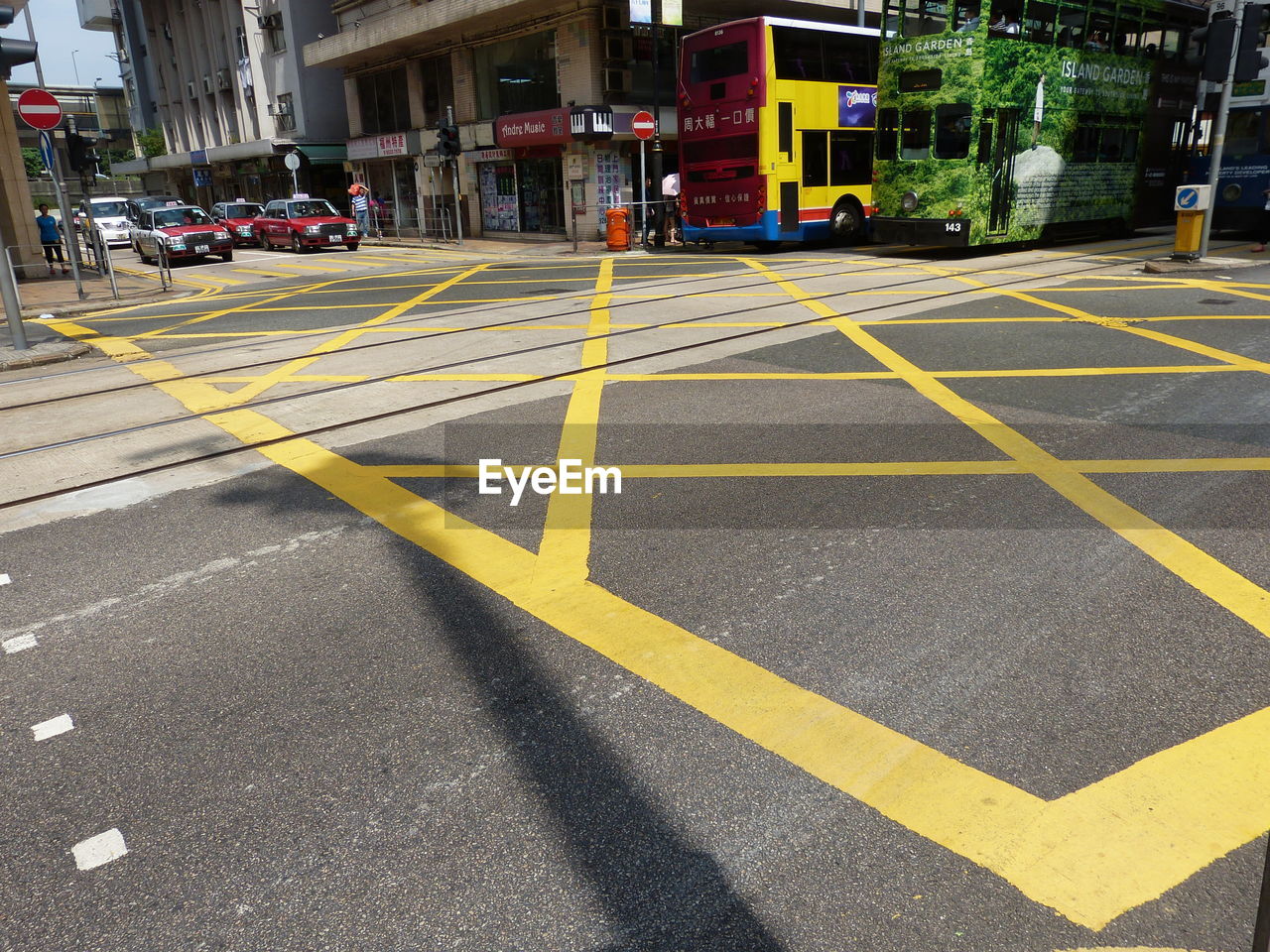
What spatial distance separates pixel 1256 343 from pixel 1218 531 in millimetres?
5441

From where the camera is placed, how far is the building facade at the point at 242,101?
44000mm

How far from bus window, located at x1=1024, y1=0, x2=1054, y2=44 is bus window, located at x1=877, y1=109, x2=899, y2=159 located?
2.52 meters

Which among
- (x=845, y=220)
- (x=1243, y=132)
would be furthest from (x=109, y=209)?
(x=1243, y=132)

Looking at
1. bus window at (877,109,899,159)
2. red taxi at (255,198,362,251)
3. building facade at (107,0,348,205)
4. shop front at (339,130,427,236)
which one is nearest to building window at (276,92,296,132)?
building facade at (107,0,348,205)

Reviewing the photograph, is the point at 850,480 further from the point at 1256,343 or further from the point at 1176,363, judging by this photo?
the point at 1256,343

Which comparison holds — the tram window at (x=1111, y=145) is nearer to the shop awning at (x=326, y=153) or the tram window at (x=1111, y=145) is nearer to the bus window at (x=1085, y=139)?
the bus window at (x=1085, y=139)

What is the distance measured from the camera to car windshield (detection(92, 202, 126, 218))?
1405 inches

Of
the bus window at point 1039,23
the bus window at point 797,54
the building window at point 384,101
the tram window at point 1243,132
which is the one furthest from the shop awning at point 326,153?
the tram window at point 1243,132

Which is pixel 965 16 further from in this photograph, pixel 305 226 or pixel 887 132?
pixel 305 226

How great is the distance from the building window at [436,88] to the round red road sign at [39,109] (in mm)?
20650

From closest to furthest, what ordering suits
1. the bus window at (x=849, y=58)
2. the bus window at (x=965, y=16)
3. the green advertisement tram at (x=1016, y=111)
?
the bus window at (x=965, y=16), the green advertisement tram at (x=1016, y=111), the bus window at (x=849, y=58)

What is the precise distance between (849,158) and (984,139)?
451 cm

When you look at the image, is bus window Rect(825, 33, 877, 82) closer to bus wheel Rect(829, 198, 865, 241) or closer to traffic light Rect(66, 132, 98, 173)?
bus wheel Rect(829, 198, 865, 241)

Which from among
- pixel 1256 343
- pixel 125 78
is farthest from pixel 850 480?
pixel 125 78
